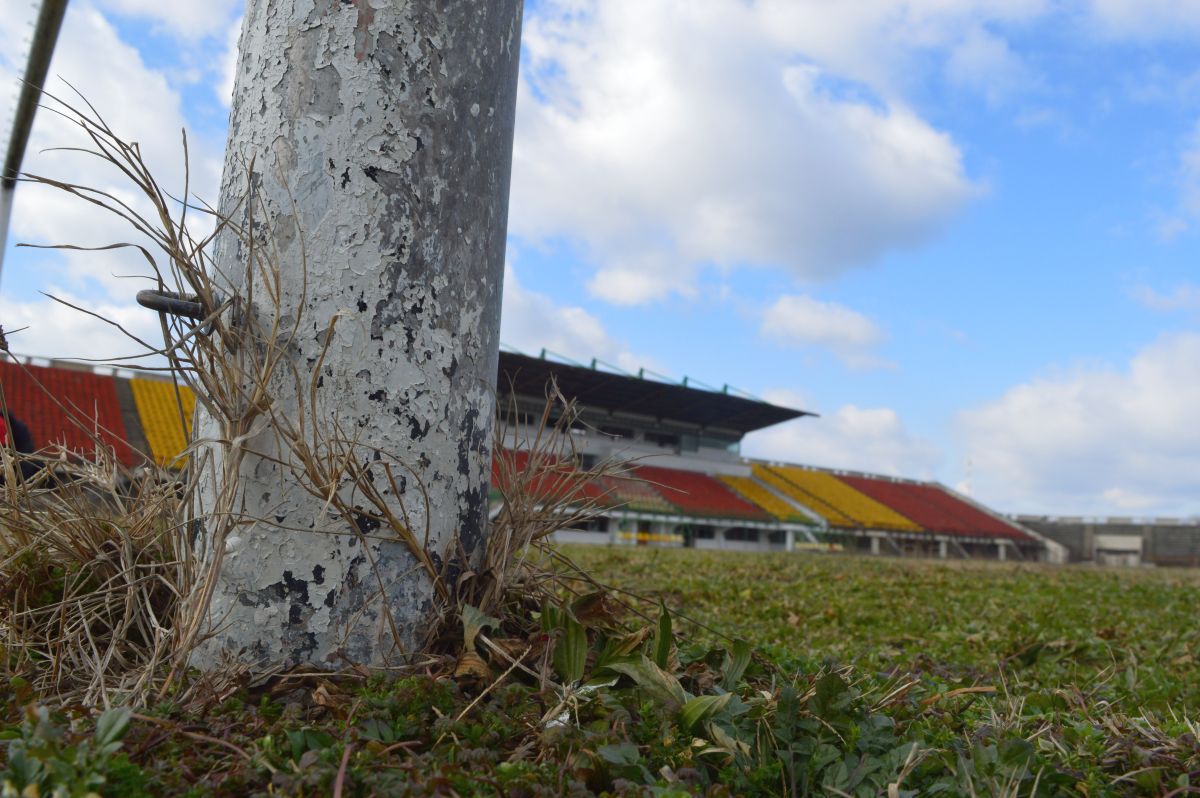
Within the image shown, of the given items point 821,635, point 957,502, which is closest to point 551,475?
point 821,635

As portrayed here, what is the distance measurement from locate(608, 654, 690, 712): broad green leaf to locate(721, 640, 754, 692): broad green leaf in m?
0.19

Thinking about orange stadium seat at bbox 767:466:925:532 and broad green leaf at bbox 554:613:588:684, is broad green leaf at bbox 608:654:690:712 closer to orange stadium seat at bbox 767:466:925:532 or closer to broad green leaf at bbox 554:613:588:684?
broad green leaf at bbox 554:613:588:684

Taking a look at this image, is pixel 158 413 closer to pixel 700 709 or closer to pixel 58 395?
pixel 58 395

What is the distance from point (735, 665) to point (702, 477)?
36198mm

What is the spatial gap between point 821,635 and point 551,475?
2.62 m

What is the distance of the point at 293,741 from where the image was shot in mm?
1249

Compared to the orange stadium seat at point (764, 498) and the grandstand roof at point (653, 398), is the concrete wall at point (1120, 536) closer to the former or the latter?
the orange stadium seat at point (764, 498)

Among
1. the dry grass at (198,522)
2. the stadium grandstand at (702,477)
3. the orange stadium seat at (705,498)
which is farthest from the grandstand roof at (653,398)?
the dry grass at (198,522)

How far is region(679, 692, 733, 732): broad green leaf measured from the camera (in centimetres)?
142

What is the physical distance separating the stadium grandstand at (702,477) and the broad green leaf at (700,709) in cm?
1701

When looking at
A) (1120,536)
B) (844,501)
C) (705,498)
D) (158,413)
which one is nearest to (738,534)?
(705,498)

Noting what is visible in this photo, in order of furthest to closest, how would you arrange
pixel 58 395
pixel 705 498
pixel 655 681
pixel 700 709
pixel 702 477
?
Result: pixel 702 477 → pixel 705 498 → pixel 58 395 → pixel 655 681 → pixel 700 709

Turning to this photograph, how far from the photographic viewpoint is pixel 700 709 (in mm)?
1424

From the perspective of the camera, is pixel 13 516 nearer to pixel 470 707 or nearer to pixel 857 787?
pixel 470 707
